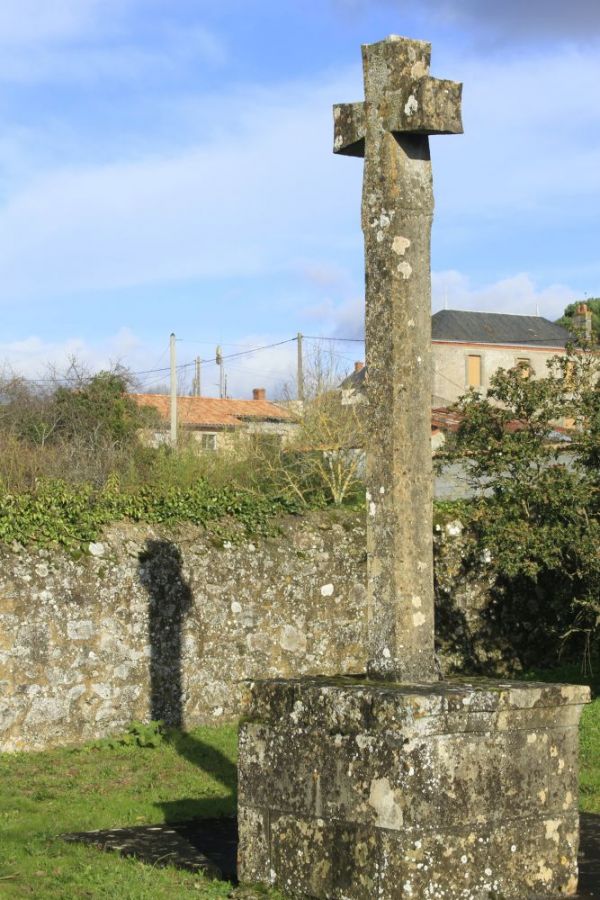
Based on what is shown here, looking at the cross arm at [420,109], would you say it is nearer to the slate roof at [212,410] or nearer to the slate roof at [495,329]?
the slate roof at [212,410]

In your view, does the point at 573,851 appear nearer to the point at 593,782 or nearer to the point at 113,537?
the point at 593,782

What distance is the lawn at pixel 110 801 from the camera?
20.0 ft

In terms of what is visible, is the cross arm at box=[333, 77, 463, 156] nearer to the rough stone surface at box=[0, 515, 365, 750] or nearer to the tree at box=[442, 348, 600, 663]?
the tree at box=[442, 348, 600, 663]

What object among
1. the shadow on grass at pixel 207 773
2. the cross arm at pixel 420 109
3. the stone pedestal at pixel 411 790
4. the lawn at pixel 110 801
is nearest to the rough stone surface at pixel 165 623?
the lawn at pixel 110 801

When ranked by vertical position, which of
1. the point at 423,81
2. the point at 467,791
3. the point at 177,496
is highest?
the point at 423,81

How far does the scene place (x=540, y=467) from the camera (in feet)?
37.0

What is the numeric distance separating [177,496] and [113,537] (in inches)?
34.6

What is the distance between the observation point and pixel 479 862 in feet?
18.2

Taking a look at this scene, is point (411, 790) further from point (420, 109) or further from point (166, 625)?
point (166, 625)

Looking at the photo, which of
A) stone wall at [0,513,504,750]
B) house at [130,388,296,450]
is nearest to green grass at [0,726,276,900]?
stone wall at [0,513,504,750]

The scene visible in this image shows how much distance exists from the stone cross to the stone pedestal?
404 mm

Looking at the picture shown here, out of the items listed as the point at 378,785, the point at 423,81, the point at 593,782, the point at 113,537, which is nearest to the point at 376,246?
the point at 423,81

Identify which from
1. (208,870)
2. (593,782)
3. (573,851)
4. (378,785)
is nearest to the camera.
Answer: (378,785)

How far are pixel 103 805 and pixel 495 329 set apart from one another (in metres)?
52.1
